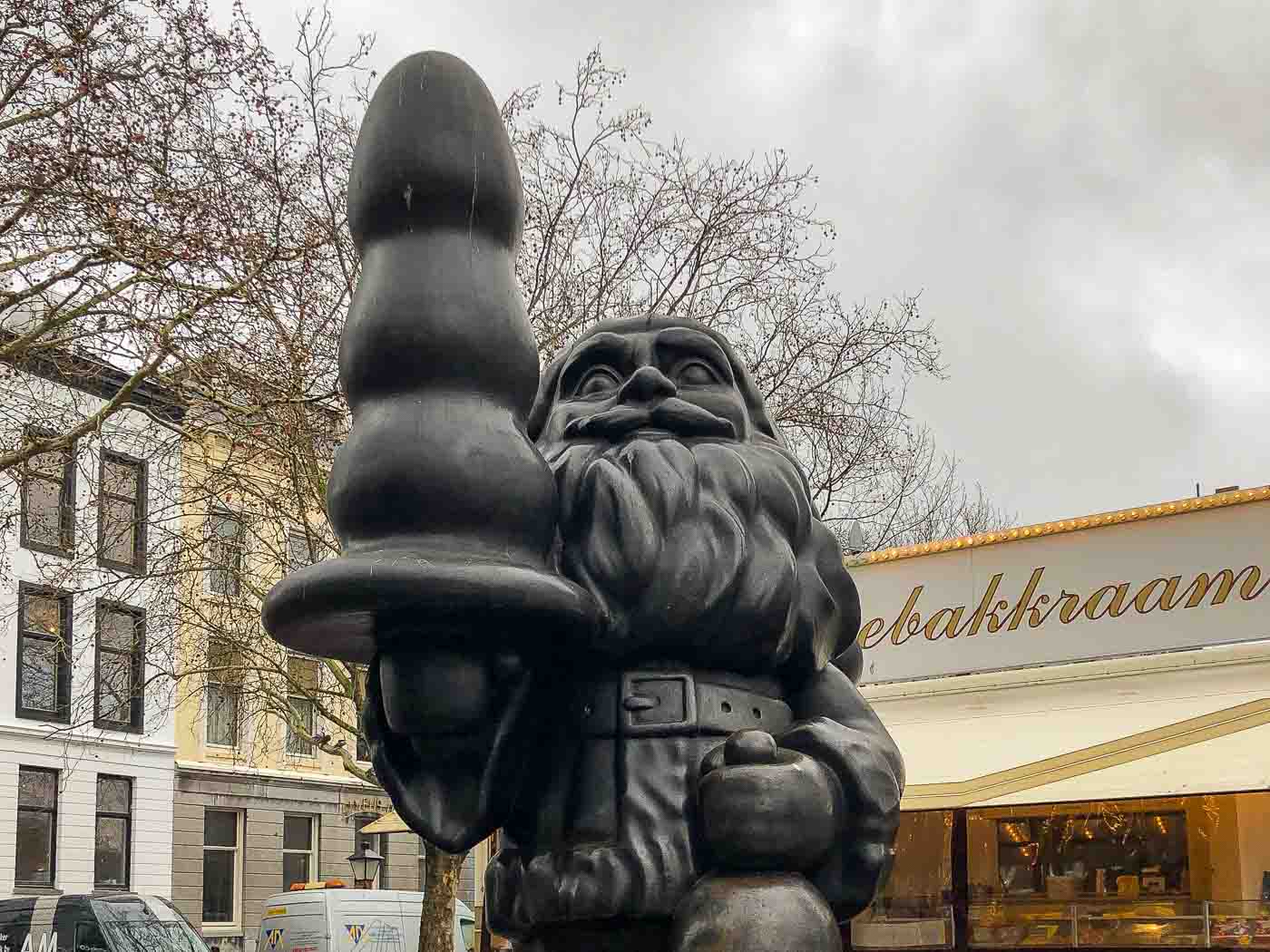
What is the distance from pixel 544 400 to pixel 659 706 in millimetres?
662

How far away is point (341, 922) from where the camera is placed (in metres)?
17.4

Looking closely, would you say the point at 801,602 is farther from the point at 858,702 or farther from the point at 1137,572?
the point at 1137,572

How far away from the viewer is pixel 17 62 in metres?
9.20

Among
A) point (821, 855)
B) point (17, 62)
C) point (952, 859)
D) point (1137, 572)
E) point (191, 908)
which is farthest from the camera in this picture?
point (191, 908)

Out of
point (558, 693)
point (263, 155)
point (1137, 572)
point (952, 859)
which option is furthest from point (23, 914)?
point (558, 693)

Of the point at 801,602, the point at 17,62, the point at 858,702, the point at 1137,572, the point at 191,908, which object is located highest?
the point at 17,62

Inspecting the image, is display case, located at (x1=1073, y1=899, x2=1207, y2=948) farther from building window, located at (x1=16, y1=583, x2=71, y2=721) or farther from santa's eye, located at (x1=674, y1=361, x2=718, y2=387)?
building window, located at (x1=16, y1=583, x2=71, y2=721)

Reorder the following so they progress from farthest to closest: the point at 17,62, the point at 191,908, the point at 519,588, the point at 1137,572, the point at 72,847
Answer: the point at 191,908
the point at 72,847
the point at 1137,572
the point at 17,62
the point at 519,588

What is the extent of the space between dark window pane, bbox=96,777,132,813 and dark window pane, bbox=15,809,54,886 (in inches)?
48.6

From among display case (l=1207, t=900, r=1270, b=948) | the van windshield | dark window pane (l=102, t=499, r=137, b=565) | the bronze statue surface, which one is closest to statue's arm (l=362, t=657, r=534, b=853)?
the bronze statue surface

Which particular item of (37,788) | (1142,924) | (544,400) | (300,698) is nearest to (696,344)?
(544,400)

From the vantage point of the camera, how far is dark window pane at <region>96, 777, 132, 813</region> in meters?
23.5

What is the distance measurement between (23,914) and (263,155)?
6834 mm

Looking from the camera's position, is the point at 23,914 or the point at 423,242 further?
the point at 23,914
